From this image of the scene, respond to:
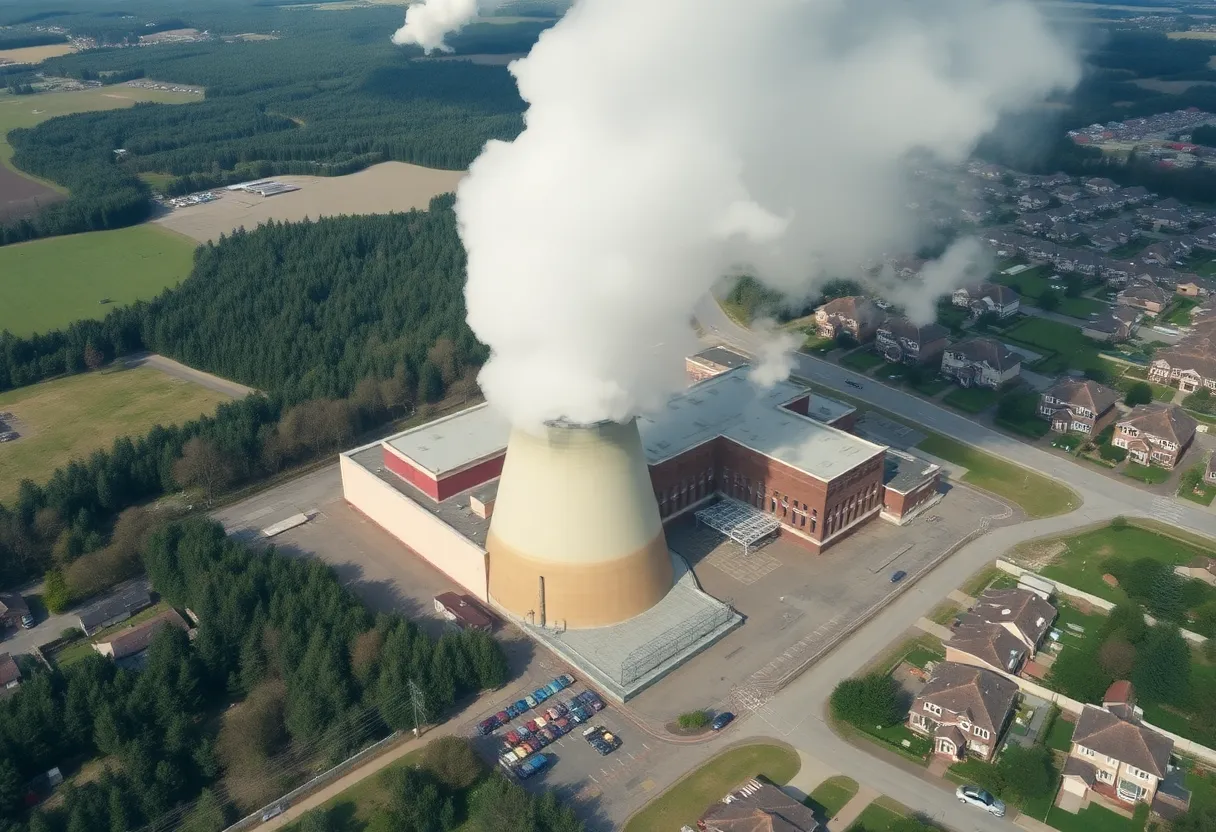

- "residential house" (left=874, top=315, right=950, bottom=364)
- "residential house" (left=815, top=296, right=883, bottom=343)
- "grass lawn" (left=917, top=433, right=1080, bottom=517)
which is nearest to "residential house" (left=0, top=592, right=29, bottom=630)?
"grass lawn" (left=917, top=433, right=1080, bottom=517)

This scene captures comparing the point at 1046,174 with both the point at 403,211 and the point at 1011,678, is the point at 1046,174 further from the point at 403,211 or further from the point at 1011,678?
the point at 1011,678

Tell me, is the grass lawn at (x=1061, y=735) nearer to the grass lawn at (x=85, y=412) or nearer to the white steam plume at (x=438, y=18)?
the white steam plume at (x=438, y=18)

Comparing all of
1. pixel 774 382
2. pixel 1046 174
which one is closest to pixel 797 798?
pixel 774 382

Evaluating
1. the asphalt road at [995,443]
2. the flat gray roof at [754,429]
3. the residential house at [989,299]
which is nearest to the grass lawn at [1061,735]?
the flat gray roof at [754,429]

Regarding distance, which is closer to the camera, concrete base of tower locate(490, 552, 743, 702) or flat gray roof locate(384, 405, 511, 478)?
concrete base of tower locate(490, 552, 743, 702)

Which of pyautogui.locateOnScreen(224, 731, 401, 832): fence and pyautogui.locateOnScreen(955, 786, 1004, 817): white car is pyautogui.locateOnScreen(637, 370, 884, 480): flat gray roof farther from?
pyautogui.locateOnScreen(224, 731, 401, 832): fence
